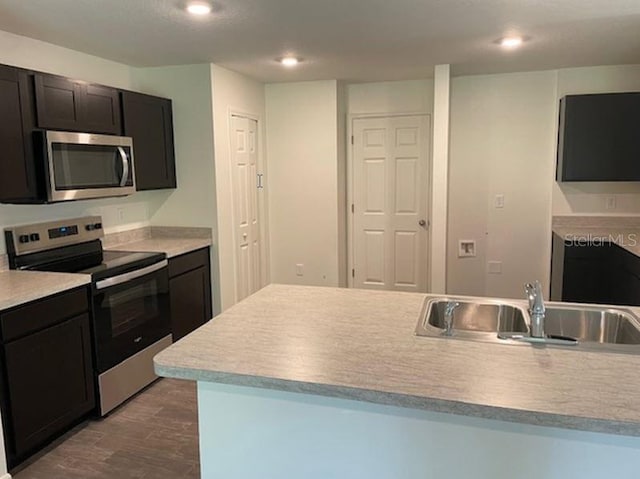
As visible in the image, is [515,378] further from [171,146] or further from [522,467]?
[171,146]

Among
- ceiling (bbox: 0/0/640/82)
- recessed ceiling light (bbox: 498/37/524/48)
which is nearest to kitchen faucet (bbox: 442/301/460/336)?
ceiling (bbox: 0/0/640/82)

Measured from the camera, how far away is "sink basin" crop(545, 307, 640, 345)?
1896 millimetres

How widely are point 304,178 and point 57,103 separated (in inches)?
98.1

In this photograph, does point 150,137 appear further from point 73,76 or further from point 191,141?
point 73,76

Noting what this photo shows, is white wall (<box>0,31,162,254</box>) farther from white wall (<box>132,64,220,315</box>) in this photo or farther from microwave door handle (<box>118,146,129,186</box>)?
microwave door handle (<box>118,146,129,186</box>)

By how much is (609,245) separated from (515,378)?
3006 mm

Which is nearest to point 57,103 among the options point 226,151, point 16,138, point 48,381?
point 16,138

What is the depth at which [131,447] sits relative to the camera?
264 cm

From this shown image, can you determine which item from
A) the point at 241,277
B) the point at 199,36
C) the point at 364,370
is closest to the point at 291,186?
the point at 241,277

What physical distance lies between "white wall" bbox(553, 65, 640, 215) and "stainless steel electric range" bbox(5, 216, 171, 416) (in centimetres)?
361

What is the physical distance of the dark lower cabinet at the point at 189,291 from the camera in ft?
11.9

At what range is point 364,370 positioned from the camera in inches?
56.3

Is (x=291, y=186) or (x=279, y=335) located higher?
(x=291, y=186)

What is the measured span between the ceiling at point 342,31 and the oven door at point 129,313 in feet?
4.90
